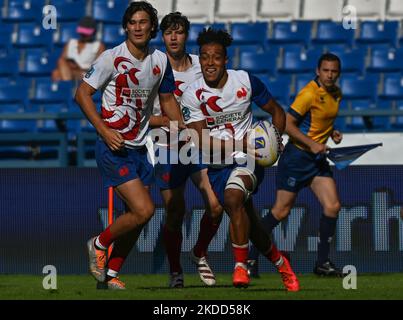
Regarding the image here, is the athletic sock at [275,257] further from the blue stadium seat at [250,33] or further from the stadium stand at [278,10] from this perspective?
the stadium stand at [278,10]

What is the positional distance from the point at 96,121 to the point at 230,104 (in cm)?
114

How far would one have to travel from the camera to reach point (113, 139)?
950 centimetres

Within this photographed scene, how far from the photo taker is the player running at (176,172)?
1084 centimetres

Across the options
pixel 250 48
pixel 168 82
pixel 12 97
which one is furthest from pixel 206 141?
pixel 250 48

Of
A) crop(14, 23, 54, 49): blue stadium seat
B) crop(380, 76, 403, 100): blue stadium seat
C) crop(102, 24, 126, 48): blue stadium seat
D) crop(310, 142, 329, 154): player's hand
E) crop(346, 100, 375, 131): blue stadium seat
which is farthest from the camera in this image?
crop(14, 23, 54, 49): blue stadium seat

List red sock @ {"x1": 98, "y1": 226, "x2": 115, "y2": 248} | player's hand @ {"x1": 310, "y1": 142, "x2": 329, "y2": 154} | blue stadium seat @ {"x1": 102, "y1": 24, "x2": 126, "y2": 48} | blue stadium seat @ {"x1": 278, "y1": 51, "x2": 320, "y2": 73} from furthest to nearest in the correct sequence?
1. blue stadium seat @ {"x1": 102, "y1": 24, "x2": 126, "y2": 48}
2. blue stadium seat @ {"x1": 278, "y1": 51, "x2": 320, "y2": 73}
3. player's hand @ {"x1": 310, "y1": 142, "x2": 329, "y2": 154}
4. red sock @ {"x1": 98, "y1": 226, "x2": 115, "y2": 248}

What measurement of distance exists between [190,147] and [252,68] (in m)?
7.38

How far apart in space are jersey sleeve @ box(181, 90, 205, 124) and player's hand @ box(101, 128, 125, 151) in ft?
2.52

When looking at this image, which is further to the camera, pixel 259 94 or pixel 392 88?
pixel 392 88

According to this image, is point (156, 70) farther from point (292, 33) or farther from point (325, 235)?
point (292, 33)

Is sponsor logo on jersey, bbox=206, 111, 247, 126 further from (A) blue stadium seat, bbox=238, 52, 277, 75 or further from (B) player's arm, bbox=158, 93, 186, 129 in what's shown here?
(A) blue stadium seat, bbox=238, 52, 277, 75

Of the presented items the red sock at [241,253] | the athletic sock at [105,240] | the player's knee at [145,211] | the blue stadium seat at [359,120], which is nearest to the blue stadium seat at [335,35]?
the blue stadium seat at [359,120]

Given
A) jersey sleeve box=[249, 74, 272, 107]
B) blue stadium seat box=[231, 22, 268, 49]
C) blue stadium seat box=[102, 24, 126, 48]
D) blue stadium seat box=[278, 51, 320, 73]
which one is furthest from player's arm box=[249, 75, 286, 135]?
blue stadium seat box=[102, 24, 126, 48]

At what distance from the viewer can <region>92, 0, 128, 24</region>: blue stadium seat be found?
758 inches
